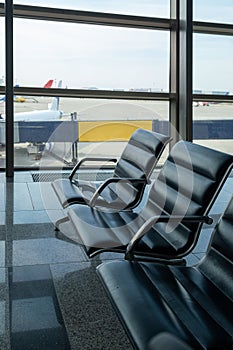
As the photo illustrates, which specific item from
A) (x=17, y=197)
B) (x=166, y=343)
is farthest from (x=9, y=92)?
(x=166, y=343)

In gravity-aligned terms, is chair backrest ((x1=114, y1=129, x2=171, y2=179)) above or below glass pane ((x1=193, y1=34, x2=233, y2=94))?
below

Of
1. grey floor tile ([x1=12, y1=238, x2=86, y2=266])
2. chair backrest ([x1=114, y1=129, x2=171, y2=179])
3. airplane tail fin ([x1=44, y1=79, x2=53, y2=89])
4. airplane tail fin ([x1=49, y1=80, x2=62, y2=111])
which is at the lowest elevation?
grey floor tile ([x1=12, y1=238, x2=86, y2=266])

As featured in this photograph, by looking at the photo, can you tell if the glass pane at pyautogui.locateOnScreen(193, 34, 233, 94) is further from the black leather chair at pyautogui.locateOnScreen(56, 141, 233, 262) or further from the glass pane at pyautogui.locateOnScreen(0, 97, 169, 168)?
the black leather chair at pyautogui.locateOnScreen(56, 141, 233, 262)

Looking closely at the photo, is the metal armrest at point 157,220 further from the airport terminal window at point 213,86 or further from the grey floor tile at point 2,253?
the airport terminal window at point 213,86

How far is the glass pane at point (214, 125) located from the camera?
651 centimetres

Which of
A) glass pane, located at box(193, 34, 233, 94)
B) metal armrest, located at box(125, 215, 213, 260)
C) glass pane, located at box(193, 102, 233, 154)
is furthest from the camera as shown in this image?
glass pane, located at box(193, 102, 233, 154)

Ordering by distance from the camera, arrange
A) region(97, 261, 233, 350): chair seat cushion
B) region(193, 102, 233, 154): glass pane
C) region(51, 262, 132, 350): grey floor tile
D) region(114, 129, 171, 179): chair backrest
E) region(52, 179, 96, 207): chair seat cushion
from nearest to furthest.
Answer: region(97, 261, 233, 350): chair seat cushion < region(51, 262, 132, 350): grey floor tile < region(114, 129, 171, 179): chair backrest < region(52, 179, 96, 207): chair seat cushion < region(193, 102, 233, 154): glass pane

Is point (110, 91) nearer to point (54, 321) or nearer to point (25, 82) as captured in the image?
point (25, 82)

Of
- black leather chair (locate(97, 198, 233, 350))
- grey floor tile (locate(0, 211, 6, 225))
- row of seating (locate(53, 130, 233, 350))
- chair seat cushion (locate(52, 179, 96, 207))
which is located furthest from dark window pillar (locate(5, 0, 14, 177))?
black leather chair (locate(97, 198, 233, 350))

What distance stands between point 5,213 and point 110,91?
2.68 metres

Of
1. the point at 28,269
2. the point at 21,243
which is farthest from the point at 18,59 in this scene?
the point at 28,269

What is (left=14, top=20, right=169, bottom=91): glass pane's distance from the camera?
19.9 ft

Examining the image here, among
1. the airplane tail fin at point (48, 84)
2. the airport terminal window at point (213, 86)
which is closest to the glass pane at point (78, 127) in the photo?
the airplane tail fin at point (48, 84)

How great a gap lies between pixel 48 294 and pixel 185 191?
3.04 feet
